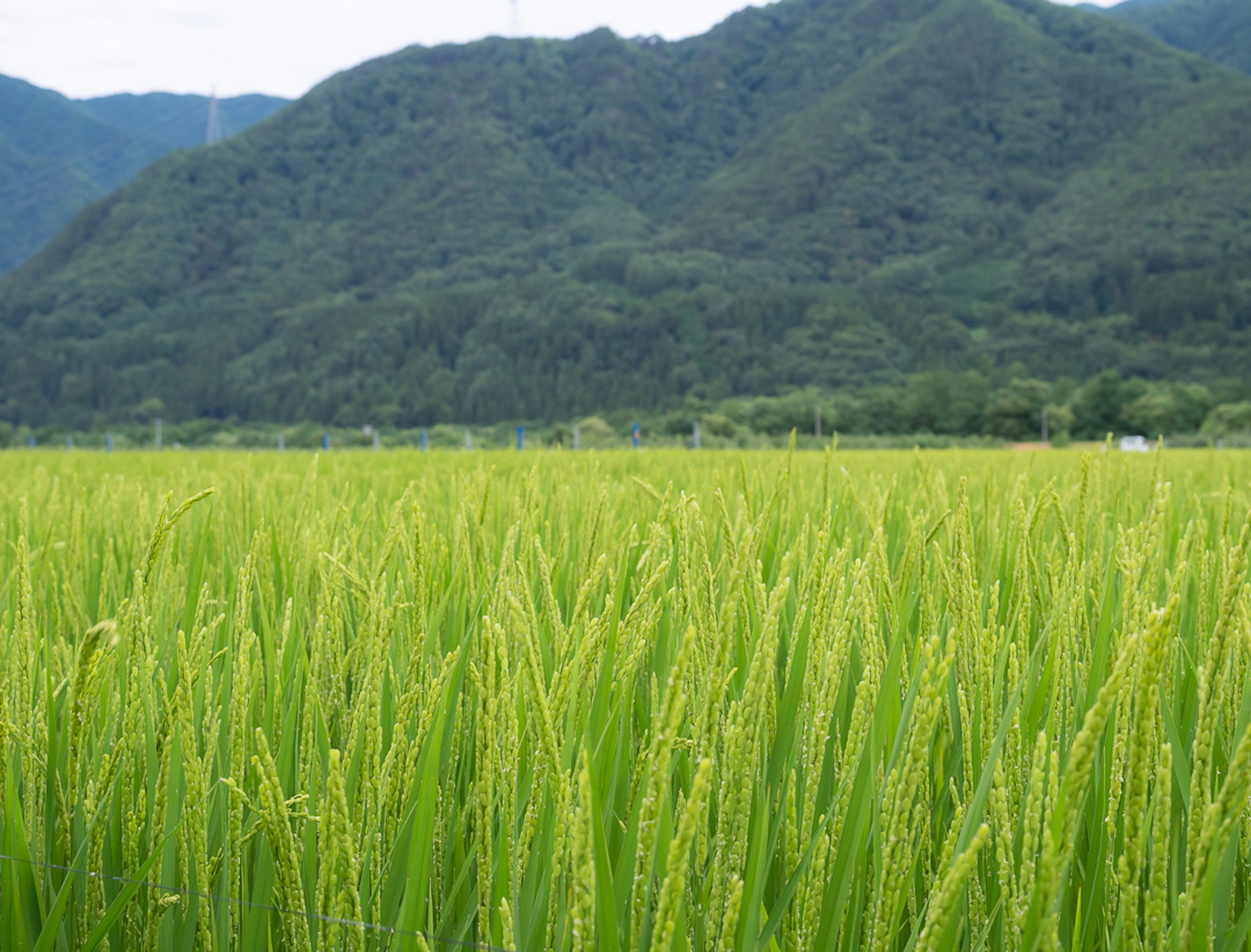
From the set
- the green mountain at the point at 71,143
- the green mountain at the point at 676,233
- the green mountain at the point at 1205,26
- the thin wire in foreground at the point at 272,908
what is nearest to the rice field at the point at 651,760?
the thin wire in foreground at the point at 272,908

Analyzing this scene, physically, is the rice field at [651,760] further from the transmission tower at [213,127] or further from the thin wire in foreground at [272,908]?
the transmission tower at [213,127]

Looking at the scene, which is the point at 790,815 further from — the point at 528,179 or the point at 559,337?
the point at 528,179

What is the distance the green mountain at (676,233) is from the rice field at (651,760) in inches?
1885

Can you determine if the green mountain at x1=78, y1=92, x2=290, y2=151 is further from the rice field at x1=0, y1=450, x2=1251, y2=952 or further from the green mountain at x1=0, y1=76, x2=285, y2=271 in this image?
the rice field at x1=0, y1=450, x2=1251, y2=952

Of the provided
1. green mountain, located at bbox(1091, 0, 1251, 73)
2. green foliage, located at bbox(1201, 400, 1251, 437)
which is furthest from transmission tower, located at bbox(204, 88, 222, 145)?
green mountain, located at bbox(1091, 0, 1251, 73)

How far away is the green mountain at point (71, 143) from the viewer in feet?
407

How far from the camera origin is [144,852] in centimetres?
71

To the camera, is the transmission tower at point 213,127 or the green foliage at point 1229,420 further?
the transmission tower at point 213,127

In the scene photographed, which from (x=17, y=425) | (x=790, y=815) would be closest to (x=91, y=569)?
(x=790, y=815)

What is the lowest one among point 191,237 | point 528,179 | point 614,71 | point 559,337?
point 559,337

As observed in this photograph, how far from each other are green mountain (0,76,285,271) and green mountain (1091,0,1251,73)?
471ft

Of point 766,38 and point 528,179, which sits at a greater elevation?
point 766,38

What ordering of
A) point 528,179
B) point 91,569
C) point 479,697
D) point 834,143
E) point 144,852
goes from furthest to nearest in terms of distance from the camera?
point 528,179 → point 834,143 → point 91,569 → point 144,852 → point 479,697

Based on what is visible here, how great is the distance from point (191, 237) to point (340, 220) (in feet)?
54.2
